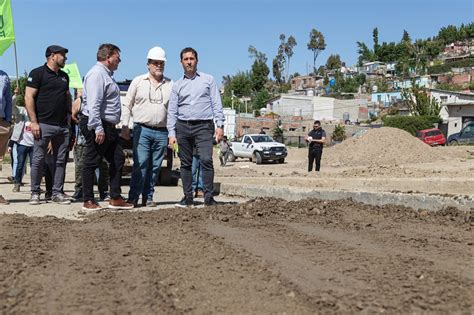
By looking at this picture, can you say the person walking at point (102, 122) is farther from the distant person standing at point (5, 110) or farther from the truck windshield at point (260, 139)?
the truck windshield at point (260, 139)

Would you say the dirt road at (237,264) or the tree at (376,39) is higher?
the tree at (376,39)

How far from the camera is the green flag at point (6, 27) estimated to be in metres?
11.6

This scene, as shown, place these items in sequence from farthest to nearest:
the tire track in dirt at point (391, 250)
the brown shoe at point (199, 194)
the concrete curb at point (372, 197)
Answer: the brown shoe at point (199, 194) → the concrete curb at point (372, 197) → the tire track in dirt at point (391, 250)

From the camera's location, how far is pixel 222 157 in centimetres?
3020

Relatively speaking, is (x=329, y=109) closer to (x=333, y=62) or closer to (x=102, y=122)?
(x=333, y=62)

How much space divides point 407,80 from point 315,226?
10946cm

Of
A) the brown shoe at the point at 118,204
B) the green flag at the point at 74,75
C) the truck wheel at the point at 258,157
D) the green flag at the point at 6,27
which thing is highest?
the green flag at the point at 6,27

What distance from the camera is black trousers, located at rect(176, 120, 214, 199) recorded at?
7.24 metres

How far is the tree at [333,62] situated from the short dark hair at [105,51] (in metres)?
152

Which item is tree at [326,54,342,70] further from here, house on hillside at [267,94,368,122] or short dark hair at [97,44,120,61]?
short dark hair at [97,44,120,61]

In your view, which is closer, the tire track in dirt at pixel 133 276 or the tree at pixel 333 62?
the tire track in dirt at pixel 133 276

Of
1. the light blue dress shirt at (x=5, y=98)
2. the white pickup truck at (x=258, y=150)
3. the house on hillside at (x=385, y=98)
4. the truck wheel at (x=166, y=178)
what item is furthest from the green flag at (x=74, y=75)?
the house on hillside at (x=385, y=98)

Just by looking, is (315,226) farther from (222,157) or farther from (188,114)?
(222,157)

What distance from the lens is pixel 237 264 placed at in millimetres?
3961
